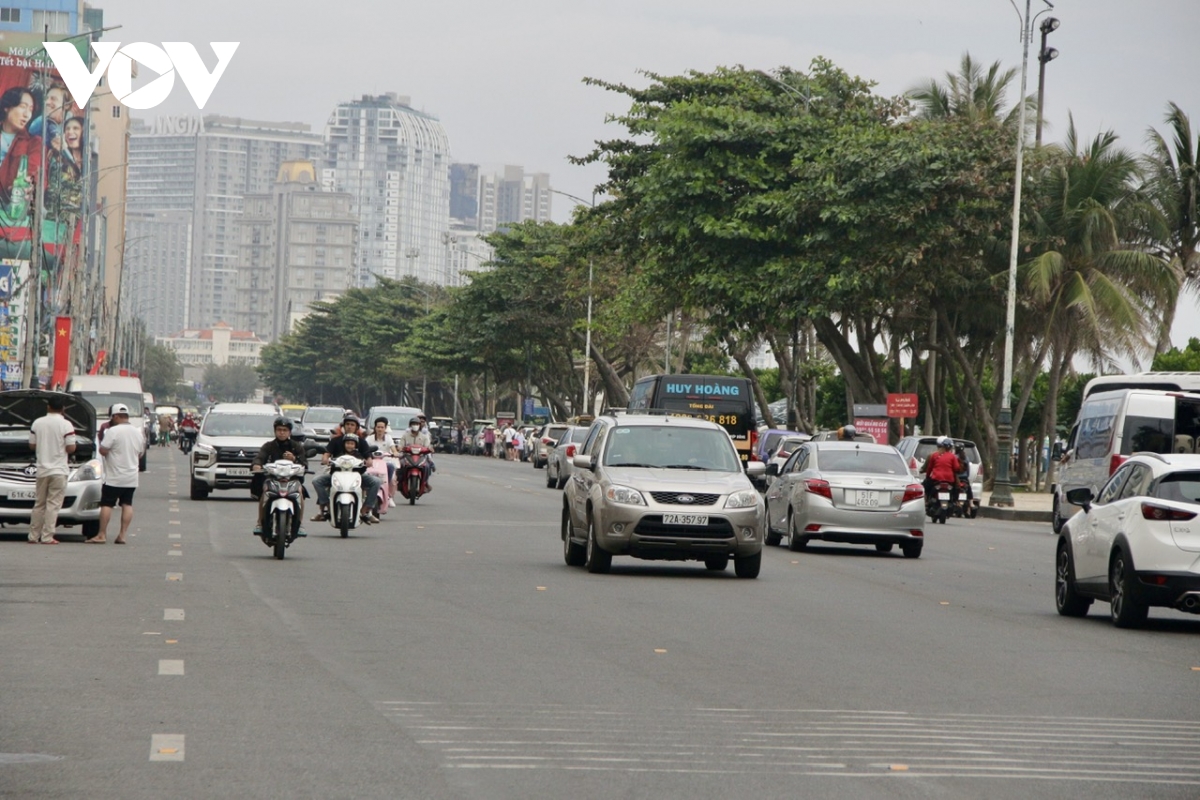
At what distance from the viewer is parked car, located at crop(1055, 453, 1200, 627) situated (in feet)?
46.5

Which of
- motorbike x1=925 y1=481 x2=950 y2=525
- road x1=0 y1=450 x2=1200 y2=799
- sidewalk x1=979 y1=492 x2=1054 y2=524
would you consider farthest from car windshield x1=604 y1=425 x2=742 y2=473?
sidewalk x1=979 y1=492 x2=1054 y2=524

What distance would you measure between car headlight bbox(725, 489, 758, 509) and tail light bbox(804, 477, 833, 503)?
17.0 feet

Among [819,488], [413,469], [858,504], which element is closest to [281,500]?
[819,488]

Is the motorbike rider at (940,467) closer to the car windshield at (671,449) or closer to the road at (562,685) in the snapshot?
the road at (562,685)

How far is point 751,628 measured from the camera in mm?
13977

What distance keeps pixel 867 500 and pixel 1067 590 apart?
7538 mm

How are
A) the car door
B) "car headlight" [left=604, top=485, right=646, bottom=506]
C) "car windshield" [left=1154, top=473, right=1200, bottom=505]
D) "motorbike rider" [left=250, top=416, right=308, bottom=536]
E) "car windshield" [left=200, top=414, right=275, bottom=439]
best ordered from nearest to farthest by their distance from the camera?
"car windshield" [left=1154, top=473, right=1200, bottom=505] < the car door < "car headlight" [left=604, top=485, right=646, bottom=506] < "motorbike rider" [left=250, top=416, right=308, bottom=536] < "car windshield" [left=200, top=414, right=275, bottom=439]

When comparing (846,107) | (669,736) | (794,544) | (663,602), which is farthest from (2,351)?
(669,736)

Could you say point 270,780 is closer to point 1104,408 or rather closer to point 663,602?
point 663,602

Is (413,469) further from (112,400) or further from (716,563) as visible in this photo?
(112,400)

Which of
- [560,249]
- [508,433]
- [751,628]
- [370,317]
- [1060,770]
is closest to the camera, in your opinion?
[1060,770]

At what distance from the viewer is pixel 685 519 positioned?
60.1 feet

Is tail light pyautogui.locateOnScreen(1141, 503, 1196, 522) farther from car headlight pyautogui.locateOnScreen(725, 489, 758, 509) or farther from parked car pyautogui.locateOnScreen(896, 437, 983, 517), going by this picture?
parked car pyautogui.locateOnScreen(896, 437, 983, 517)

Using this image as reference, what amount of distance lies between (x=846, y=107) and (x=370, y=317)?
81.5 m
